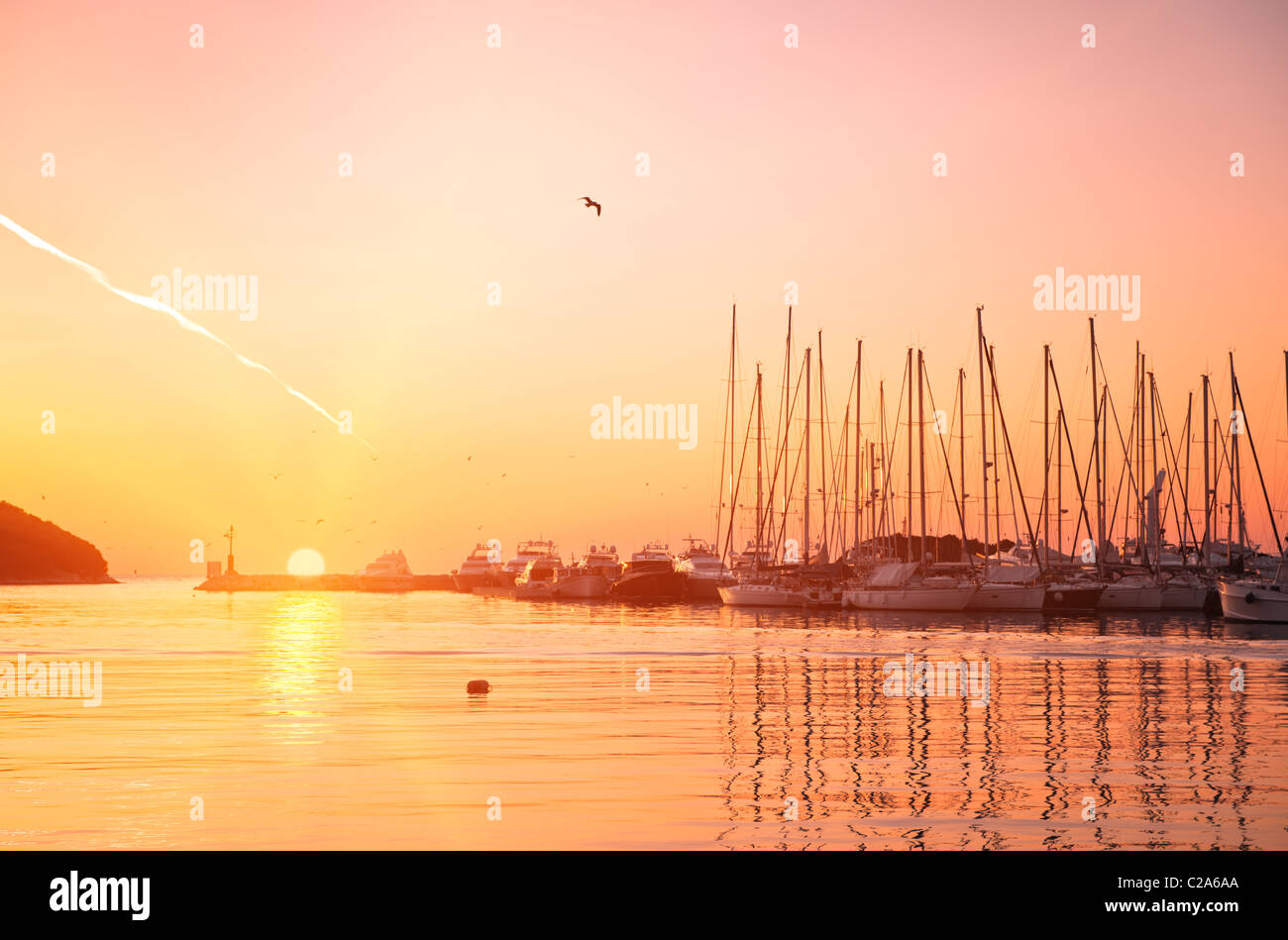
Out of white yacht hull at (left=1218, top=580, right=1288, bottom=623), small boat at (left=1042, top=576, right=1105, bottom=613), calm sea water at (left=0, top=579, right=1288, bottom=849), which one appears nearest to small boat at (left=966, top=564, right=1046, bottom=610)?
small boat at (left=1042, top=576, right=1105, bottom=613)

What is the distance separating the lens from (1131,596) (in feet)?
320

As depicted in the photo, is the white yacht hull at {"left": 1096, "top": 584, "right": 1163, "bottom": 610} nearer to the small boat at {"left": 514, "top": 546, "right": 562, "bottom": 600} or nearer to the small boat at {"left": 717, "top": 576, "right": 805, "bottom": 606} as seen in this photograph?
the small boat at {"left": 717, "top": 576, "right": 805, "bottom": 606}

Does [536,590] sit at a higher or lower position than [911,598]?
lower

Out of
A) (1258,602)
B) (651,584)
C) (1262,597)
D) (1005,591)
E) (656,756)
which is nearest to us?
(656,756)

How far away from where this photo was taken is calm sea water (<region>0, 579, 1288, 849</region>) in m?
16.3

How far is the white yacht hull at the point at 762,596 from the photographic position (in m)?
107

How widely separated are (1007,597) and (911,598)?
24.5ft

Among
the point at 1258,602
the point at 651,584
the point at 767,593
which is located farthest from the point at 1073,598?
the point at 651,584

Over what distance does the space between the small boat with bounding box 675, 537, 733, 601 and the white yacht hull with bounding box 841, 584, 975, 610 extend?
26.0 meters

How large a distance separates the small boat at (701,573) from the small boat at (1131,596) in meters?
39.7

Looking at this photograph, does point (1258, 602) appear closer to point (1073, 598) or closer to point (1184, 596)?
point (1073, 598)
